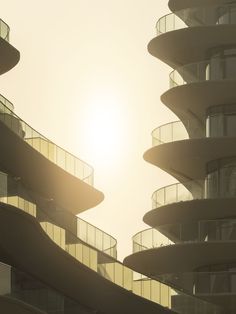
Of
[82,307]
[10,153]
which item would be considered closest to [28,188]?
[10,153]

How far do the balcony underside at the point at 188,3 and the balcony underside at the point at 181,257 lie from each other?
55.7ft

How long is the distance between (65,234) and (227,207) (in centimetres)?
2043

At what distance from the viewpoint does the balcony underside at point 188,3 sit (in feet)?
343

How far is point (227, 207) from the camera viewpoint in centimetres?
9881

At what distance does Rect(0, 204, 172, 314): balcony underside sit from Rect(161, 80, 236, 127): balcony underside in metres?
19.1

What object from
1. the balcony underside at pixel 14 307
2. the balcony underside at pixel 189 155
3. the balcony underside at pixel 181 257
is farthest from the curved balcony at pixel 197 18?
the balcony underside at pixel 14 307

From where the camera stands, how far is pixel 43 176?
301 feet

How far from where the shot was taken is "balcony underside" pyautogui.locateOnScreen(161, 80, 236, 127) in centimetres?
10112

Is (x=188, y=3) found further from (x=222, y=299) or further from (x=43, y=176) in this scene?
(x=222, y=299)

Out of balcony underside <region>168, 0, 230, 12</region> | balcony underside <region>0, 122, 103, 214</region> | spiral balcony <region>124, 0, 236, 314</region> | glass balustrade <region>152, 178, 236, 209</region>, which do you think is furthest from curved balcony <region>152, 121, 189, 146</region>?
balcony underside <region>168, 0, 230, 12</region>

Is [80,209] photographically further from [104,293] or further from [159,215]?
[104,293]

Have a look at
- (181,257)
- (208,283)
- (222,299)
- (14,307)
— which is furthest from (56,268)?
(181,257)

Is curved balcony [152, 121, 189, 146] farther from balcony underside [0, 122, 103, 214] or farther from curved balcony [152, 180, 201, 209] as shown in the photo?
balcony underside [0, 122, 103, 214]

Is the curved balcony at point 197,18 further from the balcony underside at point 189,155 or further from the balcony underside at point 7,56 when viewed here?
the balcony underside at point 7,56
